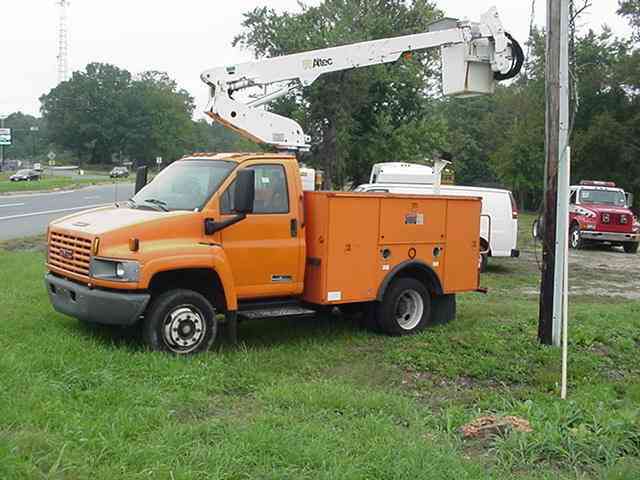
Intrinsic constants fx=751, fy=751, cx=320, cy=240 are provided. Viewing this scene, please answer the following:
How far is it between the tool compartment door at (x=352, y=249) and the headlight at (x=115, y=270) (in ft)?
7.59

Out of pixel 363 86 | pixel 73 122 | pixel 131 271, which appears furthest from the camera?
pixel 73 122

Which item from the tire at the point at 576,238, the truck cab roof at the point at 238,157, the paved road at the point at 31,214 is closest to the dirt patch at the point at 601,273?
the tire at the point at 576,238

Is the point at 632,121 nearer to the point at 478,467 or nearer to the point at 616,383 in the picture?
the point at 616,383

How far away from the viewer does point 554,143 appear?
347 inches

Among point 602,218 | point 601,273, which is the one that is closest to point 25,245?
point 601,273

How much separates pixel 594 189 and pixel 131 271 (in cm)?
2100

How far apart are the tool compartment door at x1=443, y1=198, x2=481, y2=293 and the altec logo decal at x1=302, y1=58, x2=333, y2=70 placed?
9.13 ft

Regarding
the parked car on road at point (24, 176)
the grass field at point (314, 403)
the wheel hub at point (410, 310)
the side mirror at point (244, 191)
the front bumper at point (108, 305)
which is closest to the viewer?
the grass field at point (314, 403)

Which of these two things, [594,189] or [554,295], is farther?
[594,189]

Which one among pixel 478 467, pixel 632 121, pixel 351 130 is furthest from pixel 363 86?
pixel 478 467

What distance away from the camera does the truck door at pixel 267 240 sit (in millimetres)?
8203

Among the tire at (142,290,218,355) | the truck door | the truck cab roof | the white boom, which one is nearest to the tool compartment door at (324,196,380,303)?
the truck door

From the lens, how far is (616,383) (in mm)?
7875

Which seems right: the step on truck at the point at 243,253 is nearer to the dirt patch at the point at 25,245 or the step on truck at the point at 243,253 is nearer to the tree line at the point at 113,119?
the dirt patch at the point at 25,245
